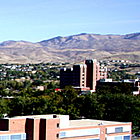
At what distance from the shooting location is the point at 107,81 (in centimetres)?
18038

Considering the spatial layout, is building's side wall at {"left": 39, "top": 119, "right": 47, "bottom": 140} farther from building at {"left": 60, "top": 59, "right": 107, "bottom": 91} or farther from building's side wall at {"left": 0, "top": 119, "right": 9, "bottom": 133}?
building at {"left": 60, "top": 59, "right": 107, "bottom": 91}

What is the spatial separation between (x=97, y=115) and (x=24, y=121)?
4489cm

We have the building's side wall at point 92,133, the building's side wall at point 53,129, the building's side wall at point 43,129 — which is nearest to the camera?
the building's side wall at point 43,129

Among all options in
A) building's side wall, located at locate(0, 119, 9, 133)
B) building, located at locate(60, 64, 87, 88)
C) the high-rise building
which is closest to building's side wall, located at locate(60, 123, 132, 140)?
building's side wall, located at locate(0, 119, 9, 133)

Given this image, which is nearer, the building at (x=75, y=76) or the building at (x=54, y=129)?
the building at (x=54, y=129)

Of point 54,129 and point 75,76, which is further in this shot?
point 75,76

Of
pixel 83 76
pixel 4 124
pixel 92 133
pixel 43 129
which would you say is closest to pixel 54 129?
pixel 43 129

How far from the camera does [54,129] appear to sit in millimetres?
61250

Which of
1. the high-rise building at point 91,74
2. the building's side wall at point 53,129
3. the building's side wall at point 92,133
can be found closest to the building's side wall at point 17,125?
the building's side wall at point 53,129

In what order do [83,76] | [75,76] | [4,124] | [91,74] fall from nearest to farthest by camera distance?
[4,124] < [83,76] < [91,74] < [75,76]

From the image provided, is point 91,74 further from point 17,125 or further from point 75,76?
point 17,125

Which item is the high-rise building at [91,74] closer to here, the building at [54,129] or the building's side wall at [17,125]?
the building at [54,129]

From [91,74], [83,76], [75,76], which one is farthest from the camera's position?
[75,76]

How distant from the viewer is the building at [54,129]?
59.3 m
